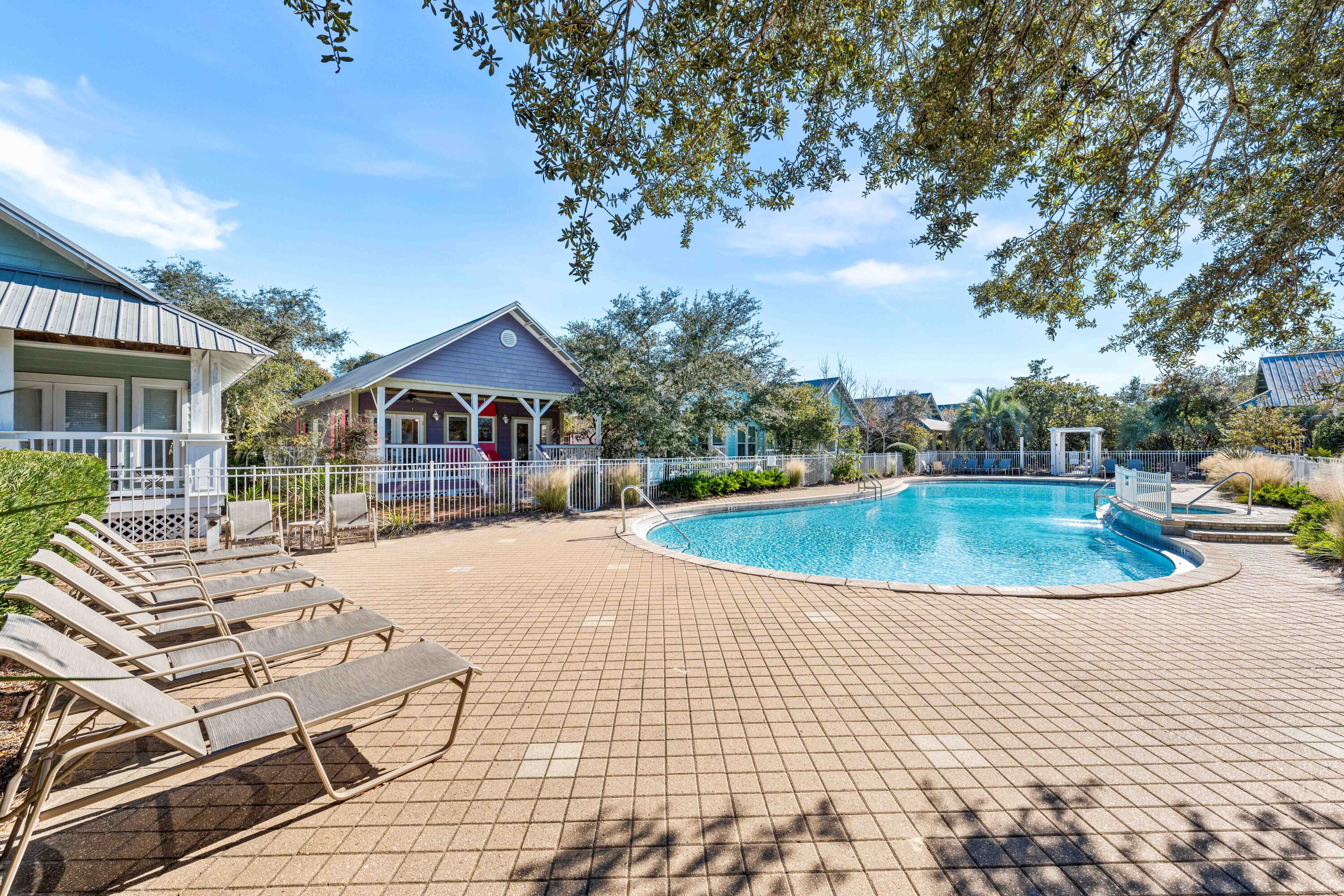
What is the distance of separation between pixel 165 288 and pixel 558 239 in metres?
23.3

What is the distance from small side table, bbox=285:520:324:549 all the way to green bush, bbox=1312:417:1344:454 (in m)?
28.7

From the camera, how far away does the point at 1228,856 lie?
197 centimetres

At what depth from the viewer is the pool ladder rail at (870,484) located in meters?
18.8

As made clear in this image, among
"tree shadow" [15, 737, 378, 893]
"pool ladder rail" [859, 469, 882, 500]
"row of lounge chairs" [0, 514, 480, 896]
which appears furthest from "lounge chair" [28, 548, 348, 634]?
"pool ladder rail" [859, 469, 882, 500]

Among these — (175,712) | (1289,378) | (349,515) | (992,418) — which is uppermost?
(1289,378)

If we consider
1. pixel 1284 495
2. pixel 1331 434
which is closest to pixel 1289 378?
pixel 1331 434

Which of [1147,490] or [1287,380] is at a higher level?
[1287,380]

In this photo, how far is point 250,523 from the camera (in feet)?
25.0

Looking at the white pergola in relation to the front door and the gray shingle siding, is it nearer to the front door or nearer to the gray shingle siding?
the gray shingle siding

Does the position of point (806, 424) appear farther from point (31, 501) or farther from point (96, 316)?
point (31, 501)

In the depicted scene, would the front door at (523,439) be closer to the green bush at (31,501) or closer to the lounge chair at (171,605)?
the green bush at (31,501)

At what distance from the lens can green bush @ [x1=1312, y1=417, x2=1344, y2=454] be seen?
17.4 metres

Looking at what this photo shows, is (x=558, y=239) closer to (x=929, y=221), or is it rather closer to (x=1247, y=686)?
(x=929, y=221)

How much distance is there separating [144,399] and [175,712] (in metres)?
12.2
